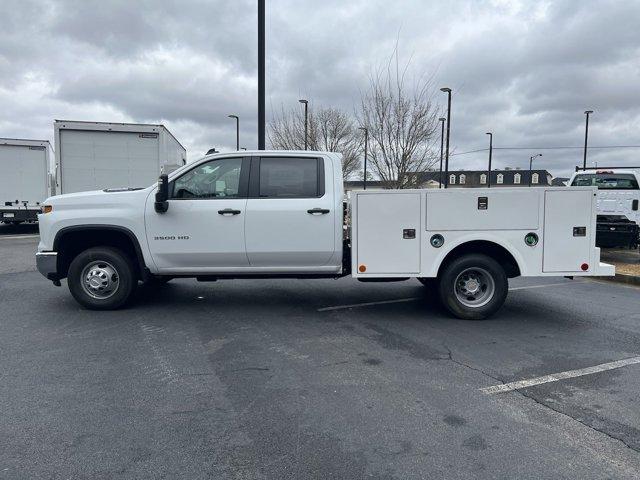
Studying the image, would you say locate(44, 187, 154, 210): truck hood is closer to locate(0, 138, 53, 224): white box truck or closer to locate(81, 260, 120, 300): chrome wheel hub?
locate(81, 260, 120, 300): chrome wheel hub

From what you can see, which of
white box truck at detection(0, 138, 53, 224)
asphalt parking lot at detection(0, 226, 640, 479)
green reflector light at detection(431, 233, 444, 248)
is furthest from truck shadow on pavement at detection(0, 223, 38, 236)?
green reflector light at detection(431, 233, 444, 248)

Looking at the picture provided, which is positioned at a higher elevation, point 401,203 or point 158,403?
point 401,203

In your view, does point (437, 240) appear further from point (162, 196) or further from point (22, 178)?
point (22, 178)

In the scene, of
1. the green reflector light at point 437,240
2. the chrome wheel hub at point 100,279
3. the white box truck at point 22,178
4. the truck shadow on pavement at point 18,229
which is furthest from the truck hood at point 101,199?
the truck shadow on pavement at point 18,229

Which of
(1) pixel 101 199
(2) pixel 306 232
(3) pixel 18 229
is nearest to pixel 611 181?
(2) pixel 306 232

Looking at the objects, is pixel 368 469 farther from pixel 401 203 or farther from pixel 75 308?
pixel 75 308

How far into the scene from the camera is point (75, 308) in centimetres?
692

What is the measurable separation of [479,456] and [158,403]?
2289 millimetres

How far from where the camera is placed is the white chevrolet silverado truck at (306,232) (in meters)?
6.16

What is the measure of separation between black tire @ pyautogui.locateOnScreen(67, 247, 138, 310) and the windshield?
36.4ft

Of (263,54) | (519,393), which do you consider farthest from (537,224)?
(263,54)

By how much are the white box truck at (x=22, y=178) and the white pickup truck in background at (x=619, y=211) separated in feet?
56.4

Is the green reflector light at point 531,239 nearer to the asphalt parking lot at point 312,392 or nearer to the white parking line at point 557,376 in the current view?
the asphalt parking lot at point 312,392

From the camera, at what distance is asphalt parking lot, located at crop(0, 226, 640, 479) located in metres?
3.07
